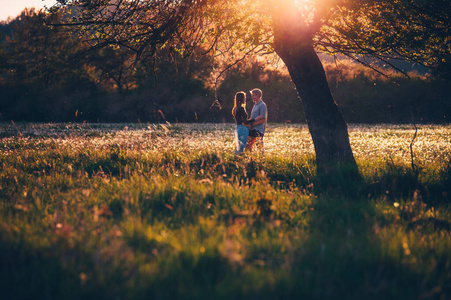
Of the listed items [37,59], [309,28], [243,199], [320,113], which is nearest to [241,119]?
[320,113]

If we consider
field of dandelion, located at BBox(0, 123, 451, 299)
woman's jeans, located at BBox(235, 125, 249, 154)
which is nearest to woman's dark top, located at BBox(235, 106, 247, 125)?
woman's jeans, located at BBox(235, 125, 249, 154)

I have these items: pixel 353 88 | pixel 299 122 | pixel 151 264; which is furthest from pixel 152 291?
pixel 353 88

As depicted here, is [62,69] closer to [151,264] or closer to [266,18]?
[266,18]

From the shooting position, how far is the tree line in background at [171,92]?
37.2m

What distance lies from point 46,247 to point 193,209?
1.80 meters

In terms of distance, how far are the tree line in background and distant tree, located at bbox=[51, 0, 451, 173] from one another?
2521cm

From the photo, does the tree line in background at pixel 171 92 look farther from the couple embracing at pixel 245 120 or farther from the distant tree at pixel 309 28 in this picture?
the distant tree at pixel 309 28

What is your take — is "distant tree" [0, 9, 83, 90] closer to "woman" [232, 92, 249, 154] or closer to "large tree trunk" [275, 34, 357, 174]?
"woman" [232, 92, 249, 154]

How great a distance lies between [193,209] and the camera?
4.30m

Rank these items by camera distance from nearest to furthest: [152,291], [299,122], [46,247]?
[152,291] → [46,247] → [299,122]

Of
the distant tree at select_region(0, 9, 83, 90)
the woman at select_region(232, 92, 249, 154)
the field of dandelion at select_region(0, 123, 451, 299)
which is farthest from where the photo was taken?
the distant tree at select_region(0, 9, 83, 90)

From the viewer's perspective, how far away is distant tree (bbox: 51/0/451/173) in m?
7.49

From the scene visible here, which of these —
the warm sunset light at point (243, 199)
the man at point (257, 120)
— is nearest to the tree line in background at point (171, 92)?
the man at point (257, 120)

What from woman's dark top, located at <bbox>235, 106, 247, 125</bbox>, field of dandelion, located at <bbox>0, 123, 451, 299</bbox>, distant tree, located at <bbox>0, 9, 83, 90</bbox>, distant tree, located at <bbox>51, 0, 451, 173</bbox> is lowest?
field of dandelion, located at <bbox>0, 123, 451, 299</bbox>
